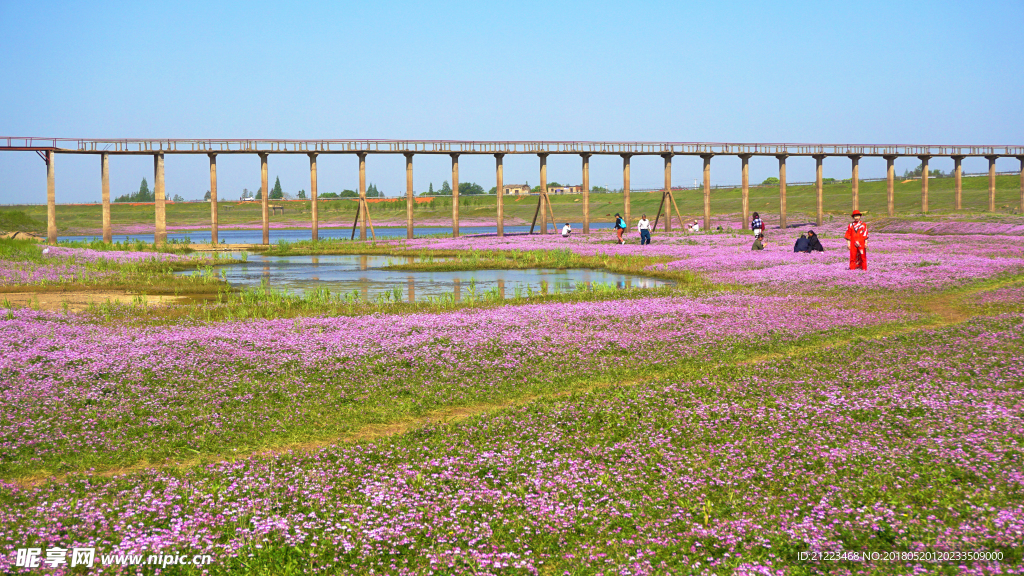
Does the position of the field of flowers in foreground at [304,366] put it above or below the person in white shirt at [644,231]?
below

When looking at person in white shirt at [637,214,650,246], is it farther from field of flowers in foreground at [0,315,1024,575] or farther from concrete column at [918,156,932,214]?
concrete column at [918,156,932,214]

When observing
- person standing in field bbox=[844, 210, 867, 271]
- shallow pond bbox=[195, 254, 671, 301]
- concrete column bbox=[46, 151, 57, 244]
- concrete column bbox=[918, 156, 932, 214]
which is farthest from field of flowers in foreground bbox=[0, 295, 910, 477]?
concrete column bbox=[918, 156, 932, 214]

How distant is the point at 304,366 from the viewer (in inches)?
563

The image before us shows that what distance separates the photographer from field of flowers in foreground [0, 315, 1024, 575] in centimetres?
660

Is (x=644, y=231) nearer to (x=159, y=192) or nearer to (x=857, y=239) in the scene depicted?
(x=857, y=239)

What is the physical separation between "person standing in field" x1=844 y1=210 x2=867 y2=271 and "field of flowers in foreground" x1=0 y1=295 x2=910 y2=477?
8.80 meters

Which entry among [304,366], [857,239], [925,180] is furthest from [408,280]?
[925,180]

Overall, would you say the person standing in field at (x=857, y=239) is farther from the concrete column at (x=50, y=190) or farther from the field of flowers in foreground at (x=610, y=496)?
the concrete column at (x=50, y=190)

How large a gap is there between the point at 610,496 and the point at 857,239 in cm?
2410

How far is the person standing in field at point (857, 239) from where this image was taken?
28219 mm

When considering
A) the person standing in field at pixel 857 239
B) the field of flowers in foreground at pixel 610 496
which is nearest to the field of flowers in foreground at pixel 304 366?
the field of flowers in foreground at pixel 610 496

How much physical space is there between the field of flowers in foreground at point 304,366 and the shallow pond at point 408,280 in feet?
23.4

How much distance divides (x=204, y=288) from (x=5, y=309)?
861 centimetres

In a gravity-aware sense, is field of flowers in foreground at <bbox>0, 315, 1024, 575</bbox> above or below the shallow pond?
below
